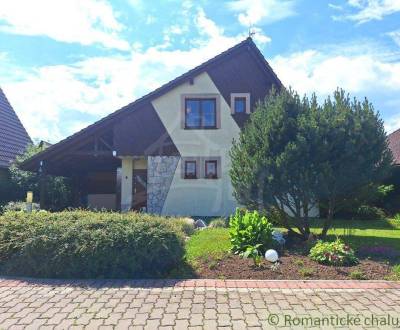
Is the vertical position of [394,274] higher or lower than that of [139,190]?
lower

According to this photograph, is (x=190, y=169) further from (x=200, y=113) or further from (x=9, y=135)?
(x=9, y=135)

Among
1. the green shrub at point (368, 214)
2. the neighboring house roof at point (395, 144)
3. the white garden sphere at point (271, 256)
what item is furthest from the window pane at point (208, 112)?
the white garden sphere at point (271, 256)

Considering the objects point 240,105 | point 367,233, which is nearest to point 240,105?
point 240,105

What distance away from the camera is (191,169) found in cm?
1839

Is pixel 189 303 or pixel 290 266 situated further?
pixel 290 266

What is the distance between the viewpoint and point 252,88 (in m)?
18.2

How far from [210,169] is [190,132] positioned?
69.8 inches

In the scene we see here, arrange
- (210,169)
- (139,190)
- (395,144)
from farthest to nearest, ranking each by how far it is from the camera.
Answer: (395,144) < (139,190) < (210,169)

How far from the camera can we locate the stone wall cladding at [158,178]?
18.3 meters

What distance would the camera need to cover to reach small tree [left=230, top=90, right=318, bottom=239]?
9.23m

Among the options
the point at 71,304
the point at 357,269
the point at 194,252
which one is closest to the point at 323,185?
the point at 357,269

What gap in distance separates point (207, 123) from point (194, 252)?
1038 centimetres

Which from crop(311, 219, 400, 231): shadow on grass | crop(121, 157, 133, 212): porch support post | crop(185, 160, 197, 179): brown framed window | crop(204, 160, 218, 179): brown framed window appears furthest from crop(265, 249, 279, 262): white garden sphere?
crop(121, 157, 133, 212): porch support post

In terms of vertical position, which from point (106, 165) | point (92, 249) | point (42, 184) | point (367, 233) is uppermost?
point (106, 165)
